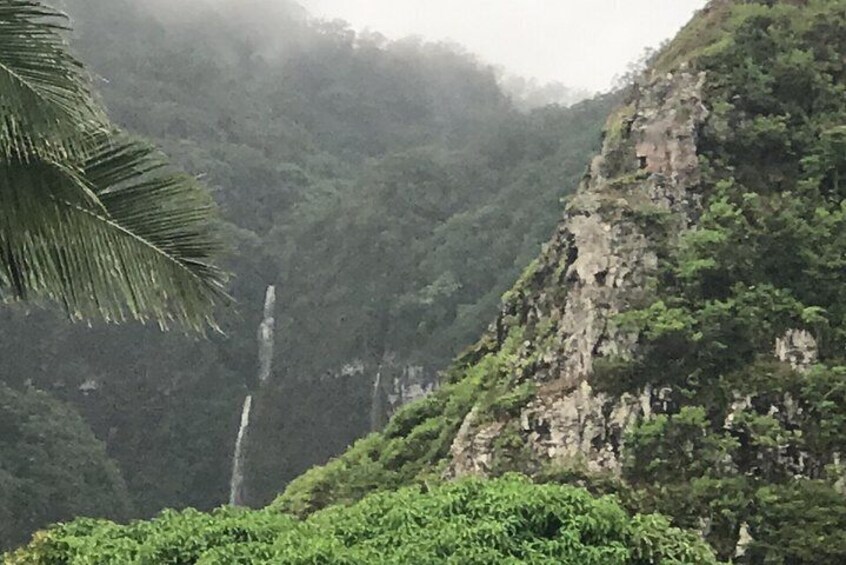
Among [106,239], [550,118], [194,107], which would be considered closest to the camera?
[106,239]

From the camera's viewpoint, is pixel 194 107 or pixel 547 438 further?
pixel 194 107

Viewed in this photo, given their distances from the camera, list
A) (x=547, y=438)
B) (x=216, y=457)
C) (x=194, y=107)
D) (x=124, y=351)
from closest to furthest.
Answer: (x=547, y=438) < (x=216, y=457) < (x=124, y=351) < (x=194, y=107)

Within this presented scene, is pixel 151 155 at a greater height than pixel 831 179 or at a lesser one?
lesser

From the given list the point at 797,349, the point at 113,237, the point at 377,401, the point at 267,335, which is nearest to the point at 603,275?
the point at 797,349

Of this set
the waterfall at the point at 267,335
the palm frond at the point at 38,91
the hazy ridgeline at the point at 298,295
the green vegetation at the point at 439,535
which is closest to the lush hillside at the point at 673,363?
the green vegetation at the point at 439,535

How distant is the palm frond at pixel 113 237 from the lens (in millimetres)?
2639

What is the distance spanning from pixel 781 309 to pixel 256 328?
22.8m

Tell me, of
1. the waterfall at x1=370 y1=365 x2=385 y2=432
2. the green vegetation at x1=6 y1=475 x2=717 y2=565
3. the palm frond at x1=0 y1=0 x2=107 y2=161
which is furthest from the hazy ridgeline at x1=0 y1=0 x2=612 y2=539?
the palm frond at x1=0 y1=0 x2=107 y2=161

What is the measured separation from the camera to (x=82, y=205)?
8.85 feet

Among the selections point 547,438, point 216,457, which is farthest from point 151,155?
point 216,457

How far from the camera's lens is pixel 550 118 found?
3512 centimetres

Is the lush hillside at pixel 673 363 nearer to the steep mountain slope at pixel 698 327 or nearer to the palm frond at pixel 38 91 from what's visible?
the steep mountain slope at pixel 698 327

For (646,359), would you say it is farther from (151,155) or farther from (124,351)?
(124,351)

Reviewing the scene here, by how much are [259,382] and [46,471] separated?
7.70 meters
